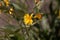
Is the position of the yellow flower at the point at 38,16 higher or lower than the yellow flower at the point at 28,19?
higher

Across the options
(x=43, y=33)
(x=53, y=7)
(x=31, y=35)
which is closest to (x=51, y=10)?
(x=53, y=7)

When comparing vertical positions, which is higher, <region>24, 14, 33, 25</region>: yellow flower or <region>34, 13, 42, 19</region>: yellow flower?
<region>34, 13, 42, 19</region>: yellow flower

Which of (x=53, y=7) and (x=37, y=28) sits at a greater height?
(x=53, y=7)

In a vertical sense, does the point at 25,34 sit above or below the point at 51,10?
below

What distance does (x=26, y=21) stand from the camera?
1.55 m

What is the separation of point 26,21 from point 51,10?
0.93 ft

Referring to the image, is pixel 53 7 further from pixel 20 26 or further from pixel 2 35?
pixel 2 35

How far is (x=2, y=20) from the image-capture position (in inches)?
58.4

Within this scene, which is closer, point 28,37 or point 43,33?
point 43,33

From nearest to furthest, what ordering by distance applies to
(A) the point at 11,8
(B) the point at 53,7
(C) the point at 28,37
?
(B) the point at 53,7 < (C) the point at 28,37 < (A) the point at 11,8

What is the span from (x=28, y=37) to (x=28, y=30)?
0.14ft

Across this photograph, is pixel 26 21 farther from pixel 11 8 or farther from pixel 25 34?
pixel 11 8

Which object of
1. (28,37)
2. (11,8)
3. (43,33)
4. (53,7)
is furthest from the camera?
(11,8)

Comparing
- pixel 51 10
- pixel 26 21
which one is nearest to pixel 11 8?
pixel 26 21
